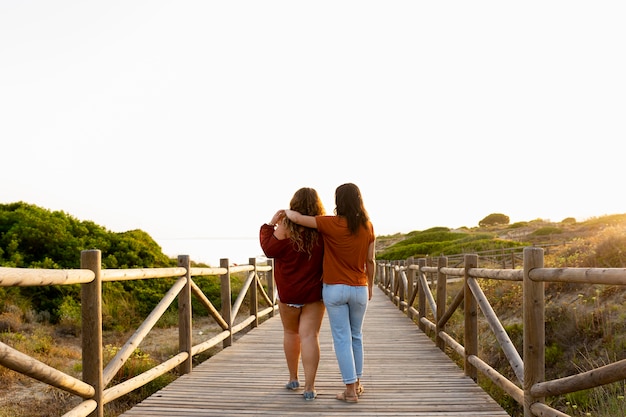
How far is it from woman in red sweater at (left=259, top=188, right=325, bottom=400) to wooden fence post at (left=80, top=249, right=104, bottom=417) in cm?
149

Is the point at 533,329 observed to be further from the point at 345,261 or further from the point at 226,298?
the point at 226,298

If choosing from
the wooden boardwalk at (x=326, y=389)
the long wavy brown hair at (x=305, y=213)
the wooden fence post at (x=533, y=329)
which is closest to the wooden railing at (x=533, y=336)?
the wooden fence post at (x=533, y=329)

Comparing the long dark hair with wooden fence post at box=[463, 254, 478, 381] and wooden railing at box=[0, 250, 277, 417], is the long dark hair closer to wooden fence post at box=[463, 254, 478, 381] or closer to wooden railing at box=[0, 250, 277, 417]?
wooden fence post at box=[463, 254, 478, 381]

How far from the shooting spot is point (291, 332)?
5141 mm

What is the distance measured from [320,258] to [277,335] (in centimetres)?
460

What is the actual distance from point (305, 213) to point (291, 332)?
3.84ft

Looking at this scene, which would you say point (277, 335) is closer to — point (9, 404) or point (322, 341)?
point (322, 341)

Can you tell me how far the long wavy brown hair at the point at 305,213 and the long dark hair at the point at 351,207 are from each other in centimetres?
21

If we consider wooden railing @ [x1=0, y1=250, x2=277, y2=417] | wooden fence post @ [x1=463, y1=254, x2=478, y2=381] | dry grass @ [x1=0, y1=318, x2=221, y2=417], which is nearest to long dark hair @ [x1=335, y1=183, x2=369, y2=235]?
wooden fence post @ [x1=463, y1=254, x2=478, y2=381]

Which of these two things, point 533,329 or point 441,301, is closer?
point 533,329

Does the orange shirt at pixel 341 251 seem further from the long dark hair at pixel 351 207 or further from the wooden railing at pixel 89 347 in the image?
the wooden railing at pixel 89 347

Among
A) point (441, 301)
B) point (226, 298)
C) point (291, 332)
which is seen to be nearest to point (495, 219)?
point (441, 301)

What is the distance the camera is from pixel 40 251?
12.8 metres

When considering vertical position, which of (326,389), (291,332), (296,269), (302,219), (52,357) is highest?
(302,219)
